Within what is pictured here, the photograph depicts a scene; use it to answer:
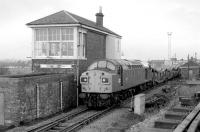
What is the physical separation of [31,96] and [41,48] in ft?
20.5

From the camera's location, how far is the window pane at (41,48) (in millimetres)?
19469

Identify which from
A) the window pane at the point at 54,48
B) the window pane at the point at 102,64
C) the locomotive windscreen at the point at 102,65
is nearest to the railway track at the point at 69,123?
the locomotive windscreen at the point at 102,65

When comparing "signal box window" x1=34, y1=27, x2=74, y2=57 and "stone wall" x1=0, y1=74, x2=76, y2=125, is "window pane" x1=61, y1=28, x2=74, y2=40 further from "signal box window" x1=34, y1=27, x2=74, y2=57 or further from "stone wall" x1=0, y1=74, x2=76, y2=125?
"stone wall" x1=0, y1=74, x2=76, y2=125

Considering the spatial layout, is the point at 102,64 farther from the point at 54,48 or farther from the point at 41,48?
the point at 41,48

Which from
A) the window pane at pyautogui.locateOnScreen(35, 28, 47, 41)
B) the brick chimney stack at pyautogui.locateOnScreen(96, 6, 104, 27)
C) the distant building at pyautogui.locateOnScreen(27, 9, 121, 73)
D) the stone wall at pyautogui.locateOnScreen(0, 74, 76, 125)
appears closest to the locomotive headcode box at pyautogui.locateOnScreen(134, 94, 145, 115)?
the stone wall at pyautogui.locateOnScreen(0, 74, 76, 125)

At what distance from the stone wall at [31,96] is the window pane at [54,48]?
2466 mm

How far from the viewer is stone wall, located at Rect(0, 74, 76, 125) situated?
12.9 m

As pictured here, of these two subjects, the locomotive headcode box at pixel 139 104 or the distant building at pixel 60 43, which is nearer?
the locomotive headcode box at pixel 139 104

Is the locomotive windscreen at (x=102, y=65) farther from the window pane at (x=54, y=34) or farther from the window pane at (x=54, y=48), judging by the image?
the window pane at (x=54, y=34)

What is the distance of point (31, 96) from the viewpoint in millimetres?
13898

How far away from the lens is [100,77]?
52.2 ft

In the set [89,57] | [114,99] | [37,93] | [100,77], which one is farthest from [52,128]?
[89,57]

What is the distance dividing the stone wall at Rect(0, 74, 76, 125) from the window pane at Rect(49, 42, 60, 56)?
2466mm

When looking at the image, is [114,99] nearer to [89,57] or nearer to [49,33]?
[89,57]
